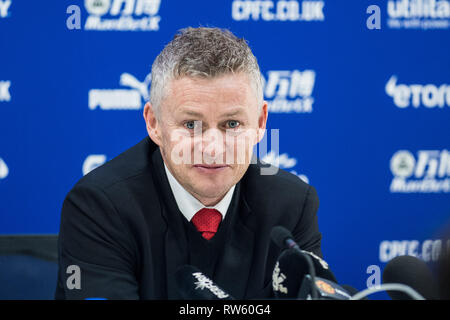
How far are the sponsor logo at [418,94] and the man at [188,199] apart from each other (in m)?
1.44

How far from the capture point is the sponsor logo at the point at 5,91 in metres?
2.62

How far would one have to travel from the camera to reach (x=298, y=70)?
2775 mm

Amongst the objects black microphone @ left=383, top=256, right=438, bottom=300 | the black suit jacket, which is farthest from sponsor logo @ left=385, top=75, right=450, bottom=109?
black microphone @ left=383, top=256, right=438, bottom=300

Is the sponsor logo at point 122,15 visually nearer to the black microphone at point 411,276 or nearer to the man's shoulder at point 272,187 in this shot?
the man's shoulder at point 272,187

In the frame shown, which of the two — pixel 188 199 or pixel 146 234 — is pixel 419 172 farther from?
pixel 146 234

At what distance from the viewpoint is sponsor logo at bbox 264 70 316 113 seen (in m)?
2.76

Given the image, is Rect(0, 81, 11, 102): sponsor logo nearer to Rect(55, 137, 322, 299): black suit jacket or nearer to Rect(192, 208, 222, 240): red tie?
Rect(55, 137, 322, 299): black suit jacket

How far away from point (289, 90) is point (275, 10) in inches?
17.6

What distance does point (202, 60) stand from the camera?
1364 millimetres

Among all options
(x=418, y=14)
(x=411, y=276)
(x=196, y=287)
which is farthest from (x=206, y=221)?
(x=418, y=14)

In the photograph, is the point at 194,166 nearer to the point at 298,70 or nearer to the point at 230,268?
the point at 230,268

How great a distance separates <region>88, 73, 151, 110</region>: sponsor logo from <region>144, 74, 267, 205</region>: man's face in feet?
4.17

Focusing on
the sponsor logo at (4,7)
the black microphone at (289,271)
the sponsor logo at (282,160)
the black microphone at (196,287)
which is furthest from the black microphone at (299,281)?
the sponsor logo at (4,7)
